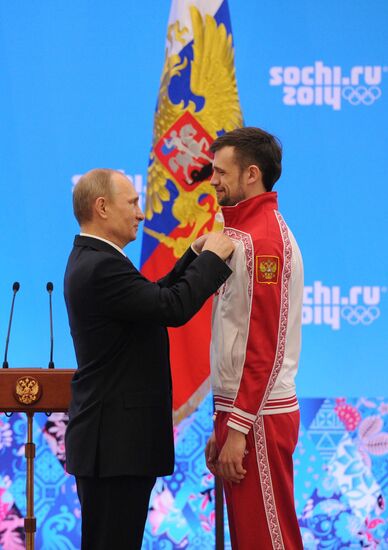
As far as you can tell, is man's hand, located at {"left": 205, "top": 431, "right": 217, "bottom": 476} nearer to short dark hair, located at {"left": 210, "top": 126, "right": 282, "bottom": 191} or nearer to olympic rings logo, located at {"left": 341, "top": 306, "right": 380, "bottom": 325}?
short dark hair, located at {"left": 210, "top": 126, "right": 282, "bottom": 191}

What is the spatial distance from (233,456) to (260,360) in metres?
0.25

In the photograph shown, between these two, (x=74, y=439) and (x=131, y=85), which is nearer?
(x=74, y=439)

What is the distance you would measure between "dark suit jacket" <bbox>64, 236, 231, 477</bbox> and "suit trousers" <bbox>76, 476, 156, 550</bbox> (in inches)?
1.8

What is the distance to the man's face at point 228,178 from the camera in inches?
86.4

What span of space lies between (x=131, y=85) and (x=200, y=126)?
1.76 ft

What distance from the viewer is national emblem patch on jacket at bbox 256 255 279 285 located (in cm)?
204

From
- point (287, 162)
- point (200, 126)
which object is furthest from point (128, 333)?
point (287, 162)

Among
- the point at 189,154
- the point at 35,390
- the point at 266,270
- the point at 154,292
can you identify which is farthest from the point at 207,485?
the point at 266,270

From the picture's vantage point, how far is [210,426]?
12.3 feet

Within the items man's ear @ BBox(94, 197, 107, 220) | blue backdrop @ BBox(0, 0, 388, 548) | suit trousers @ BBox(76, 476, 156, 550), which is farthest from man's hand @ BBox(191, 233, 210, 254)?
blue backdrop @ BBox(0, 0, 388, 548)

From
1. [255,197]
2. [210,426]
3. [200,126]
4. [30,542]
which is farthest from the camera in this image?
[210,426]

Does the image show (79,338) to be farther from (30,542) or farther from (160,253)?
(160,253)

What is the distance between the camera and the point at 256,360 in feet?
6.65

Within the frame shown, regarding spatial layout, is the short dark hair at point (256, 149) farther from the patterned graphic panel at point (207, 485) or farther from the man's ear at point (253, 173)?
the patterned graphic panel at point (207, 485)
